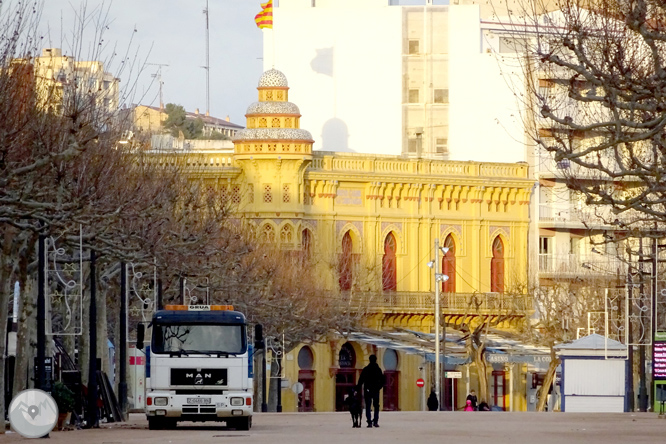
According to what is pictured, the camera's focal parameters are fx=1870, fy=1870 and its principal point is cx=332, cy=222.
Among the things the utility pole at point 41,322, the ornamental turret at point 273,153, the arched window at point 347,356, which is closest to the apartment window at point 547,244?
the arched window at point 347,356

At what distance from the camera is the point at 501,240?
88.9 metres

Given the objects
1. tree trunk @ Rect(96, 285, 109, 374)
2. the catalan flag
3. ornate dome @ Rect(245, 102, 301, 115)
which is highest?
the catalan flag

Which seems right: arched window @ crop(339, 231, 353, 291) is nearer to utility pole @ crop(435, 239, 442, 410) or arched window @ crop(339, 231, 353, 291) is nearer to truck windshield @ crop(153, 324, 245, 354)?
utility pole @ crop(435, 239, 442, 410)

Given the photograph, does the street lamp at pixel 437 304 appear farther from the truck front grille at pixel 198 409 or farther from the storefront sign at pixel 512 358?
the truck front grille at pixel 198 409

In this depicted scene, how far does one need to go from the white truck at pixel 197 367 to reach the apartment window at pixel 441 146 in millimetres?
56011

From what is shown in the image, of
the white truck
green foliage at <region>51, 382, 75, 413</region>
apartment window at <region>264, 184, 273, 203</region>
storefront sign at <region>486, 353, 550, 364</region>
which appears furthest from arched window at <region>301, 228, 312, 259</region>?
green foliage at <region>51, 382, 75, 413</region>

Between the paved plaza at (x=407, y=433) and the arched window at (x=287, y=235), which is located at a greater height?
the arched window at (x=287, y=235)

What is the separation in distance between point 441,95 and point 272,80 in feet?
43.4

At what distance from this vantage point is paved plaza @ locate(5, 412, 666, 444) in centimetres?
3123

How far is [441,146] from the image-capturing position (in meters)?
92.4

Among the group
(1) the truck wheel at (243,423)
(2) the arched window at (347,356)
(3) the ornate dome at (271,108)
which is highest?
(3) the ornate dome at (271,108)

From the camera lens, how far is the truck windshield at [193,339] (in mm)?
36688

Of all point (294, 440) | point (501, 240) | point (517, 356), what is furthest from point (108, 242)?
point (501, 240)

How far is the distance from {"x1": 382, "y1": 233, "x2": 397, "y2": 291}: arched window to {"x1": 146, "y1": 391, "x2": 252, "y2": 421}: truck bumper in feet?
159
